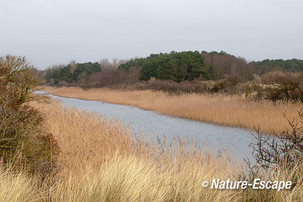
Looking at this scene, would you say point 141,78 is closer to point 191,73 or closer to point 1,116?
point 191,73

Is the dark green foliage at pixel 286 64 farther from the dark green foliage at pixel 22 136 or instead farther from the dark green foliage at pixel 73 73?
the dark green foliage at pixel 22 136

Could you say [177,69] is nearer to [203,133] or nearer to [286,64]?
[286,64]

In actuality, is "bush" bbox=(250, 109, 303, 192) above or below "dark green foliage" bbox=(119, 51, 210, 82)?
below

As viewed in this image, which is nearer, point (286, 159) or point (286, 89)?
point (286, 159)

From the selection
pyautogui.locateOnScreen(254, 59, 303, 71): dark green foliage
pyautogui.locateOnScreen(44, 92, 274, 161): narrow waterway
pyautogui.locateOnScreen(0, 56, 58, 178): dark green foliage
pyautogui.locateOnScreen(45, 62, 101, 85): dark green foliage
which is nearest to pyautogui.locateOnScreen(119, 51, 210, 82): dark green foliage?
pyautogui.locateOnScreen(254, 59, 303, 71): dark green foliage

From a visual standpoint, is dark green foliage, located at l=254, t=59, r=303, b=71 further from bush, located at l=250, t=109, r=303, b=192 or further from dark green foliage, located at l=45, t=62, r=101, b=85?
bush, located at l=250, t=109, r=303, b=192

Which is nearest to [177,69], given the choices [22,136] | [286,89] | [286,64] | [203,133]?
[286,64]

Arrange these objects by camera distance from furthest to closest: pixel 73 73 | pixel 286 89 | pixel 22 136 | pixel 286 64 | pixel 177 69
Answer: pixel 73 73 → pixel 286 64 → pixel 177 69 → pixel 286 89 → pixel 22 136

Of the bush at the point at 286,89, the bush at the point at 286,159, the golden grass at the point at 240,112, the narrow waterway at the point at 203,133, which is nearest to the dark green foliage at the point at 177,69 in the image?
the golden grass at the point at 240,112

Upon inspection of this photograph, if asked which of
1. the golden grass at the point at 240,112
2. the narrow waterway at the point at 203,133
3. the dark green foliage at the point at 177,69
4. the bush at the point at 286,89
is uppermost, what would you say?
the dark green foliage at the point at 177,69

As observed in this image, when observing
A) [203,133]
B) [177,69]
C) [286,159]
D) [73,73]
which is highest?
[73,73]

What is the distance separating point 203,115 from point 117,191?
378 inches

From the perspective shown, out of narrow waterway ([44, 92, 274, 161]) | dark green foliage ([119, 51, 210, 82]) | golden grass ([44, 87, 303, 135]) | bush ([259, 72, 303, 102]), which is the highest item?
dark green foliage ([119, 51, 210, 82])

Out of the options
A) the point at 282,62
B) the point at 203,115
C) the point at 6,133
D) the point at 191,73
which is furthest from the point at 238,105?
the point at 282,62
